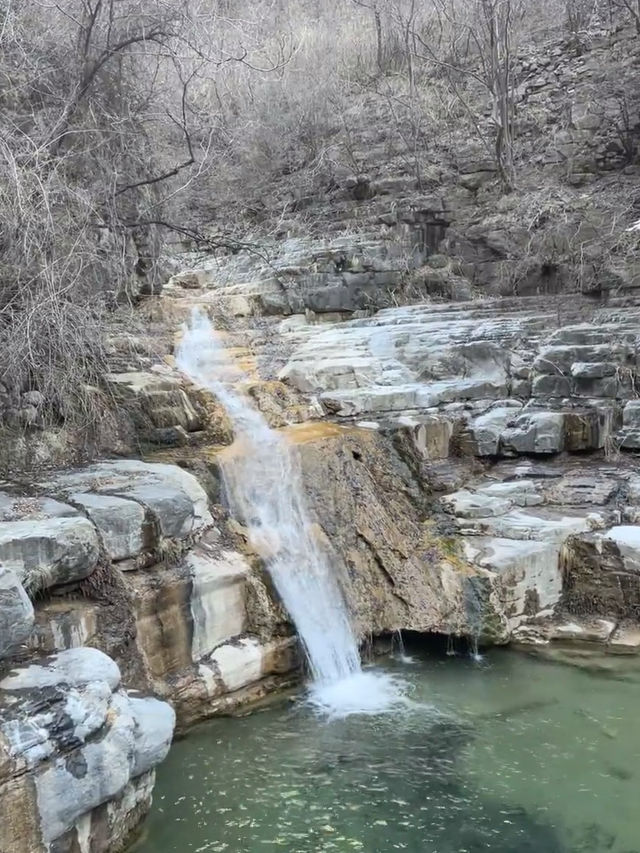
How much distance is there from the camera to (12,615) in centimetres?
325

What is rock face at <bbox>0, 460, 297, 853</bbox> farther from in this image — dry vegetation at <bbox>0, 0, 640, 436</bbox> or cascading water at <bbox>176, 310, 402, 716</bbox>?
dry vegetation at <bbox>0, 0, 640, 436</bbox>

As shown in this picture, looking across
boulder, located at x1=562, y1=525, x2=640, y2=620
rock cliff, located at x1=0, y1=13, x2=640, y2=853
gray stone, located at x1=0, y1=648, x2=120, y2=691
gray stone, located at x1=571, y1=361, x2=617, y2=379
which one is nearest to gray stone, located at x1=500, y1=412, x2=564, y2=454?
rock cliff, located at x1=0, y1=13, x2=640, y2=853

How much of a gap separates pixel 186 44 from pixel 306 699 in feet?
19.3

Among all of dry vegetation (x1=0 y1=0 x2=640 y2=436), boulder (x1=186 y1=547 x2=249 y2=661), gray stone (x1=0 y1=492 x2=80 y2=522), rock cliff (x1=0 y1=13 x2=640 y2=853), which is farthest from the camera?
dry vegetation (x1=0 y1=0 x2=640 y2=436)

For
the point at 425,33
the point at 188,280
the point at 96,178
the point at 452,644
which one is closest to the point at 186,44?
the point at 96,178

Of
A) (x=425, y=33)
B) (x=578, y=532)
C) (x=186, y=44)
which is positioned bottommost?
(x=578, y=532)

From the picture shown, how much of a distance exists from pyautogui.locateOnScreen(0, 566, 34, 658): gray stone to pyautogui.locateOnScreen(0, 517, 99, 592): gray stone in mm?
550

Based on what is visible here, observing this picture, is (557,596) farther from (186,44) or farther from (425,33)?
(425,33)

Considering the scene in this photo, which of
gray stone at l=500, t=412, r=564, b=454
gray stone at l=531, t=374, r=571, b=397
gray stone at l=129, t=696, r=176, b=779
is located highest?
gray stone at l=531, t=374, r=571, b=397

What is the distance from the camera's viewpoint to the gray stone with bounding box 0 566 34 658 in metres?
3.23

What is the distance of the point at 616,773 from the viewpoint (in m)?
3.98

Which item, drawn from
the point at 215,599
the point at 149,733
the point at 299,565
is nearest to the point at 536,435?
the point at 299,565

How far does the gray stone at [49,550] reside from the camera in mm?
3889

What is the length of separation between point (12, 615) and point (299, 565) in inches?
101
